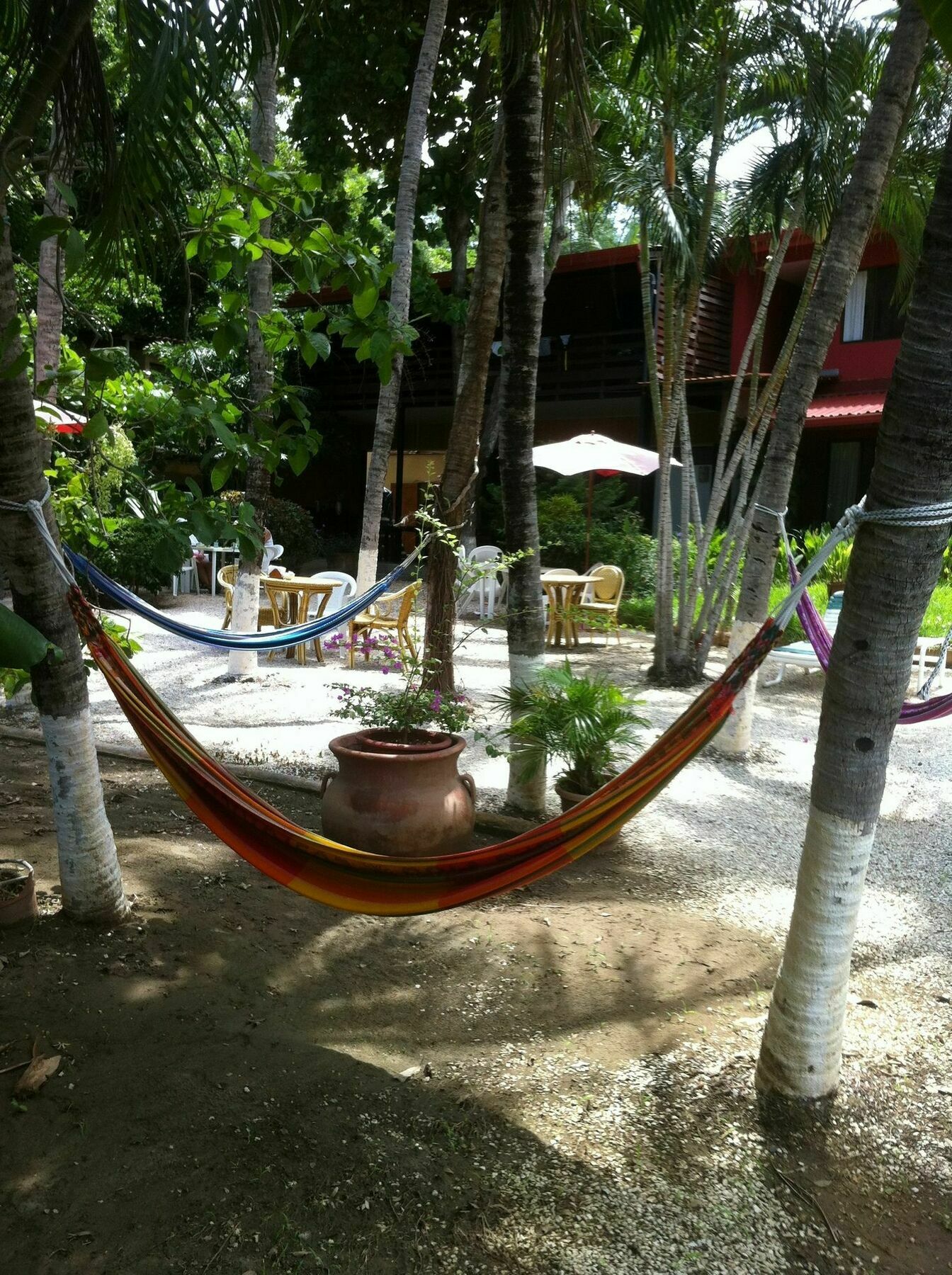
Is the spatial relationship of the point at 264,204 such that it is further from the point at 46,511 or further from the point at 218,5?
the point at 46,511

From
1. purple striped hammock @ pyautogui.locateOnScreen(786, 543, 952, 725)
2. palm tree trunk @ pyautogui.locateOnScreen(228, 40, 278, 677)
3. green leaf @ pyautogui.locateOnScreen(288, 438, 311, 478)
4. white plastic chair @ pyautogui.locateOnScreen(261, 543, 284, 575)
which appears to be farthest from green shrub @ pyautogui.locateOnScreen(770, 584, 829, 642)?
green leaf @ pyautogui.locateOnScreen(288, 438, 311, 478)

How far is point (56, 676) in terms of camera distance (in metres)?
2.63

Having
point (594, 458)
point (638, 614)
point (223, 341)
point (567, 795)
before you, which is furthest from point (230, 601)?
point (223, 341)

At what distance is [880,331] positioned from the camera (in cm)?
1354

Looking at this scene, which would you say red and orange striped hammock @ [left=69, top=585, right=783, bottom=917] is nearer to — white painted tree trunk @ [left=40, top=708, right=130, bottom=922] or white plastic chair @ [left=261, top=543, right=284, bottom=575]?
white painted tree trunk @ [left=40, top=708, right=130, bottom=922]

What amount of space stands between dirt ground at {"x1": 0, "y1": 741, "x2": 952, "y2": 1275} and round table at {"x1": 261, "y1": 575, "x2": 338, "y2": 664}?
534cm

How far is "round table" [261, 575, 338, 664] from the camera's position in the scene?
848 centimetres

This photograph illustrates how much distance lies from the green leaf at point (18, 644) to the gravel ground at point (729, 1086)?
1.33 metres

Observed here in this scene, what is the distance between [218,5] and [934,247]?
Result: 196cm

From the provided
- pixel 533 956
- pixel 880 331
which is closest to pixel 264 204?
pixel 533 956

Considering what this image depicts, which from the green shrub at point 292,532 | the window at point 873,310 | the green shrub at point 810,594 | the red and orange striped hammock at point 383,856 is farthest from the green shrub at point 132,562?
the window at point 873,310

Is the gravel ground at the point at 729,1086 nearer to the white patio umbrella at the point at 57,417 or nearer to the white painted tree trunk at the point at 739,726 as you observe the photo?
the white painted tree trunk at the point at 739,726

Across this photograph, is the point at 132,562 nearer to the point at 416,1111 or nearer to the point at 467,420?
the point at 467,420

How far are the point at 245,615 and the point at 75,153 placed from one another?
443 centimetres
